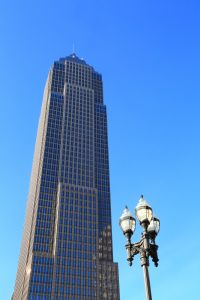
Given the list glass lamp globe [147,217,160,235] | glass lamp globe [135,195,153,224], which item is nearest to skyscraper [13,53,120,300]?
glass lamp globe [147,217,160,235]

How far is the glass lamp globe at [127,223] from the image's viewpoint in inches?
660

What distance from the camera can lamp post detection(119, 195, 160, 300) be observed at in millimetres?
15758

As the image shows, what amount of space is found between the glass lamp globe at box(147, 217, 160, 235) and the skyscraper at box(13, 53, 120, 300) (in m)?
102

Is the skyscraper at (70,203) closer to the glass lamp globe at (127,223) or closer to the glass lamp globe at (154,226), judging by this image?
the glass lamp globe at (127,223)

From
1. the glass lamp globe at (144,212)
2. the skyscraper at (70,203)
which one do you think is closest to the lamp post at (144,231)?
the glass lamp globe at (144,212)

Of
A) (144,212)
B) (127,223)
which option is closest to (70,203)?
(127,223)

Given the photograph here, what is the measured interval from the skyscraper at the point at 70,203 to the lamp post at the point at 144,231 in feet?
333

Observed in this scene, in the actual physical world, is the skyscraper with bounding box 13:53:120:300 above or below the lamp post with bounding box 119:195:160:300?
above

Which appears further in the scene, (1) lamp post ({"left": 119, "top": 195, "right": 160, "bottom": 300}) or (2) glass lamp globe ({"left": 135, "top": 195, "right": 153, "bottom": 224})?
(2) glass lamp globe ({"left": 135, "top": 195, "right": 153, "bottom": 224})

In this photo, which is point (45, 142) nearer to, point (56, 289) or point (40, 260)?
point (40, 260)

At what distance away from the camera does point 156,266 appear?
630 inches

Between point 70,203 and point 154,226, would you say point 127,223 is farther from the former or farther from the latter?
point 70,203

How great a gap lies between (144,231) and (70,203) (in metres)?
117

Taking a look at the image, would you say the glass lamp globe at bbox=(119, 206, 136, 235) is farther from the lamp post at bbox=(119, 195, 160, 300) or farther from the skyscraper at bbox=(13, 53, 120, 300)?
the skyscraper at bbox=(13, 53, 120, 300)
